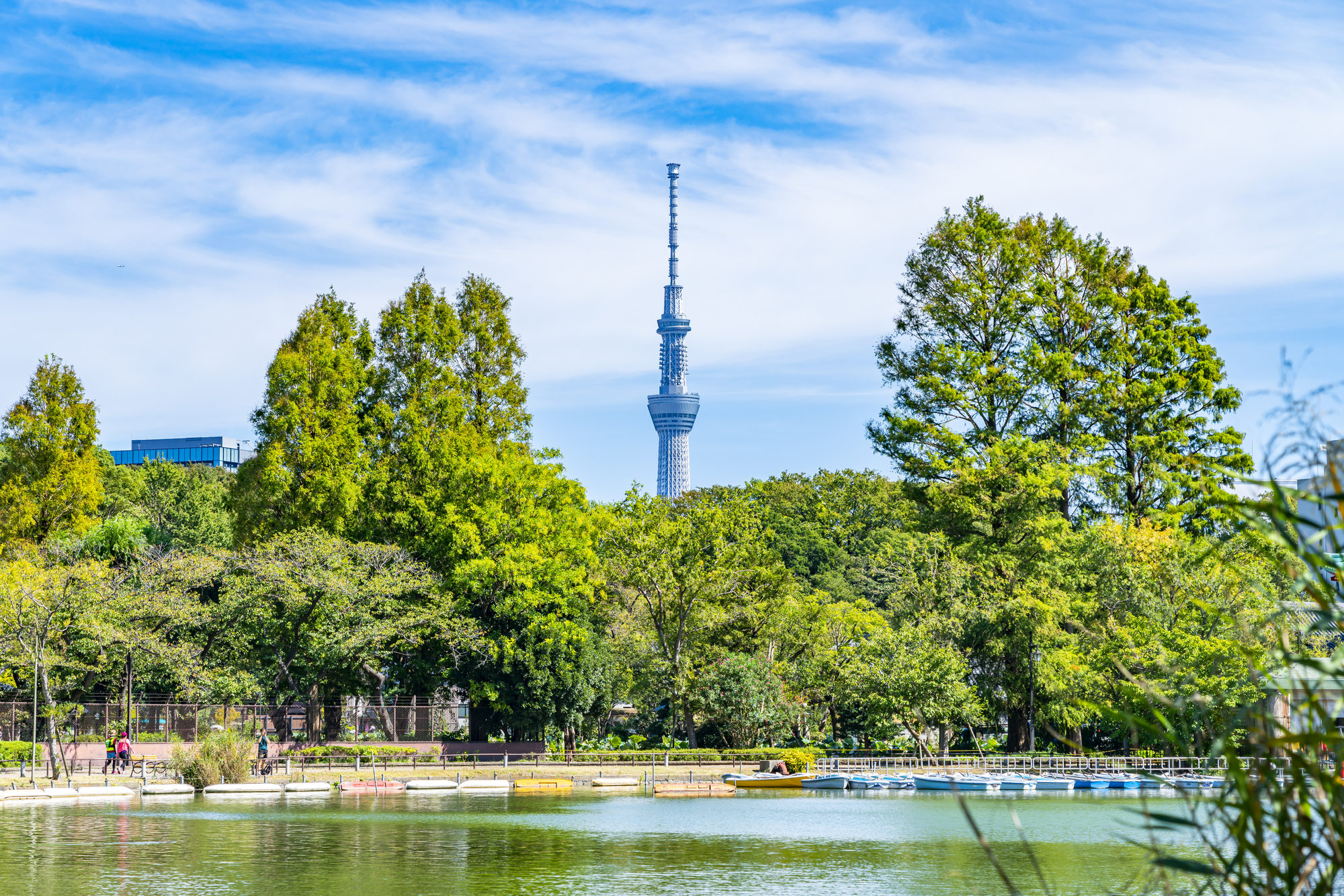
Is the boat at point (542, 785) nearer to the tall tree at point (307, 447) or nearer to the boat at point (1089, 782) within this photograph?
the tall tree at point (307, 447)

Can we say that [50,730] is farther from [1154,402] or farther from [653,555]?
[1154,402]

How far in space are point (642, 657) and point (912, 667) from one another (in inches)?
494

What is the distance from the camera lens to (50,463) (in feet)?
175

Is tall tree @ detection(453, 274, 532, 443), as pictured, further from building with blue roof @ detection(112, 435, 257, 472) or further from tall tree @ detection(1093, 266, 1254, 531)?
building with blue roof @ detection(112, 435, 257, 472)

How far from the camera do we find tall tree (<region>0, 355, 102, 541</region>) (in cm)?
5262

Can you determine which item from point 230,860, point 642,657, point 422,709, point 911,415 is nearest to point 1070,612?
point 911,415

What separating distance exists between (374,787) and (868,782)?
646 inches

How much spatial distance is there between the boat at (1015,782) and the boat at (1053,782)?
0.59 feet

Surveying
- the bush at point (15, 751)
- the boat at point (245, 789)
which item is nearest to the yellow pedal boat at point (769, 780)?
the boat at point (245, 789)

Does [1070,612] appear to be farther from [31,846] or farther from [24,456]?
[24,456]

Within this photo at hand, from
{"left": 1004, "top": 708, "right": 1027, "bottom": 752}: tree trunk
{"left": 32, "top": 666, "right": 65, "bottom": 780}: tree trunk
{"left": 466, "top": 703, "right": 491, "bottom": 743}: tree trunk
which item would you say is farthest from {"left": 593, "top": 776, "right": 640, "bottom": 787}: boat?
{"left": 32, "top": 666, "right": 65, "bottom": 780}: tree trunk

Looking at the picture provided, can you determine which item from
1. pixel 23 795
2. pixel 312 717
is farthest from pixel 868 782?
pixel 23 795

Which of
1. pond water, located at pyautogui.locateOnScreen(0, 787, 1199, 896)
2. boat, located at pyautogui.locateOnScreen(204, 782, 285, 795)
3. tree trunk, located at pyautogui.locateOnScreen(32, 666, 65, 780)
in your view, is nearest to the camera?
pond water, located at pyautogui.locateOnScreen(0, 787, 1199, 896)

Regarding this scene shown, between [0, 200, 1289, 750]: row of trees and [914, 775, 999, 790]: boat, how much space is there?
11.6 feet
